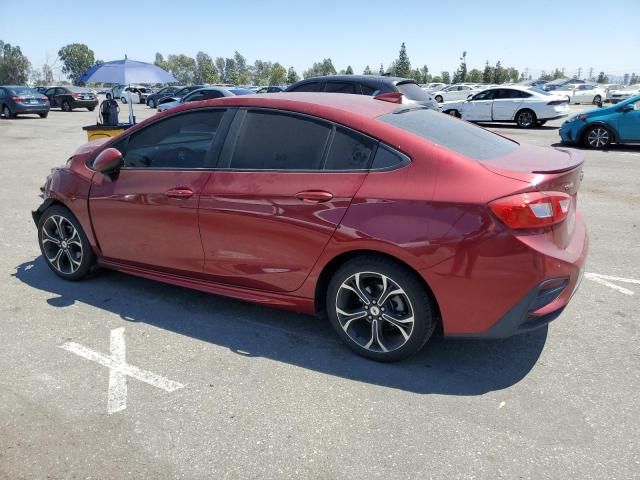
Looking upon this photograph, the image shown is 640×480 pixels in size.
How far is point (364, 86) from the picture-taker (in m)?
11.1

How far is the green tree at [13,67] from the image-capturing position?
275ft

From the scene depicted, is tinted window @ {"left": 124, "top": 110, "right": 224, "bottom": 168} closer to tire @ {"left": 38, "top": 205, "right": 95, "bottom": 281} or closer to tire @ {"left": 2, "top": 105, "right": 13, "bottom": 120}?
tire @ {"left": 38, "top": 205, "right": 95, "bottom": 281}

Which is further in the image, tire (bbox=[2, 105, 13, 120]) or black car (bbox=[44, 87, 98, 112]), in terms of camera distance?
black car (bbox=[44, 87, 98, 112])

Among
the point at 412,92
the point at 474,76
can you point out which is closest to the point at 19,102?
the point at 412,92

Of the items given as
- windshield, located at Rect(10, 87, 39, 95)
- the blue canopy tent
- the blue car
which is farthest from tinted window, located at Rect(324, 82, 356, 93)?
windshield, located at Rect(10, 87, 39, 95)

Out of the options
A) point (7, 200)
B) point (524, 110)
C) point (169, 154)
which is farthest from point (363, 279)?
point (524, 110)

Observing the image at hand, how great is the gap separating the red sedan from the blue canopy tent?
6.31m

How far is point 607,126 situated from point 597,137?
0.34 metres

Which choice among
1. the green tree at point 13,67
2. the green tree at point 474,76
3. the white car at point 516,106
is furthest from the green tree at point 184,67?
the white car at point 516,106

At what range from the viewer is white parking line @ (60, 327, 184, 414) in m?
3.00

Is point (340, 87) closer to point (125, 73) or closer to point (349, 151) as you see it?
point (125, 73)

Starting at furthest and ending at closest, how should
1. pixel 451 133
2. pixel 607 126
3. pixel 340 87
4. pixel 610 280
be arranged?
1. pixel 607 126
2. pixel 340 87
3. pixel 610 280
4. pixel 451 133

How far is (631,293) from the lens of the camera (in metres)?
4.27

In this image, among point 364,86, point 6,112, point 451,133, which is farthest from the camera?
point 6,112
